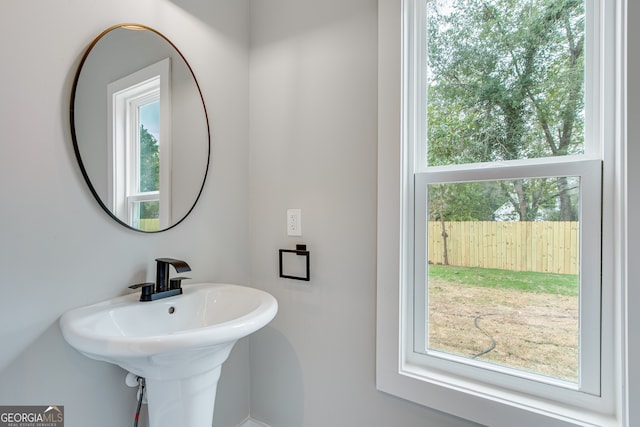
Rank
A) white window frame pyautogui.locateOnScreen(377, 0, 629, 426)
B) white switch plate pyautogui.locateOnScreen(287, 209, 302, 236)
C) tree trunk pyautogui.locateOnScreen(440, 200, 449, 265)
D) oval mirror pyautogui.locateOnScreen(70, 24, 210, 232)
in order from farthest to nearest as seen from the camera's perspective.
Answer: white switch plate pyautogui.locateOnScreen(287, 209, 302, 236)
tree trunk pyautogui.locateOnScreen(440, 200, 449, 265)
oval mirror pyautogui.locateOnScreen(70, 24, 210, 232)
white window frame pyautogui.locateOnScreen(377, 0, 629, 426)

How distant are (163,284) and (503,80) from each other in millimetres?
1350

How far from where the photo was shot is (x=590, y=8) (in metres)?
0.86

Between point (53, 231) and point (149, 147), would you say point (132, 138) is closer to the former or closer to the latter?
point (149, 147)

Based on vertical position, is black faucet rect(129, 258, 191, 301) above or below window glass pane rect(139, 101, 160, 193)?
below

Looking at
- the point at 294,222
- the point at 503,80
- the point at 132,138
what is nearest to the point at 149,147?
the point at 132,138

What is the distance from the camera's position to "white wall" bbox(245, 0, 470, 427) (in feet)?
3.76

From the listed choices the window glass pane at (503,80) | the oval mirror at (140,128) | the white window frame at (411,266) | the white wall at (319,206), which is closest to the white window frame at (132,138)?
the oval mirror at (140,128)

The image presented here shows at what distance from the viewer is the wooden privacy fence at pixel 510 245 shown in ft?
2.89

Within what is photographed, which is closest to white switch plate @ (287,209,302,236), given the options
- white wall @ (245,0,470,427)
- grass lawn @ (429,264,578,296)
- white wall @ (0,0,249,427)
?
white wall @ (245,0,470,427)

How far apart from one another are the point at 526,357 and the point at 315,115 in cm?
115

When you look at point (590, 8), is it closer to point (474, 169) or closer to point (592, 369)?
point (474, 169)

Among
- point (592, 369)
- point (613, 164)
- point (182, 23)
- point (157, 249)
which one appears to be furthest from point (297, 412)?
point (182, 23)

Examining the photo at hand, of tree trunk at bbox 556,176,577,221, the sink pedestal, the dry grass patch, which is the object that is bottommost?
the sink pedestal

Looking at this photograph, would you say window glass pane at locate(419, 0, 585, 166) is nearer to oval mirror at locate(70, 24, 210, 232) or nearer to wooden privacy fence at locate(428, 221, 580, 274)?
wooden privacy fence at locate(428, 221, 580, 274)
